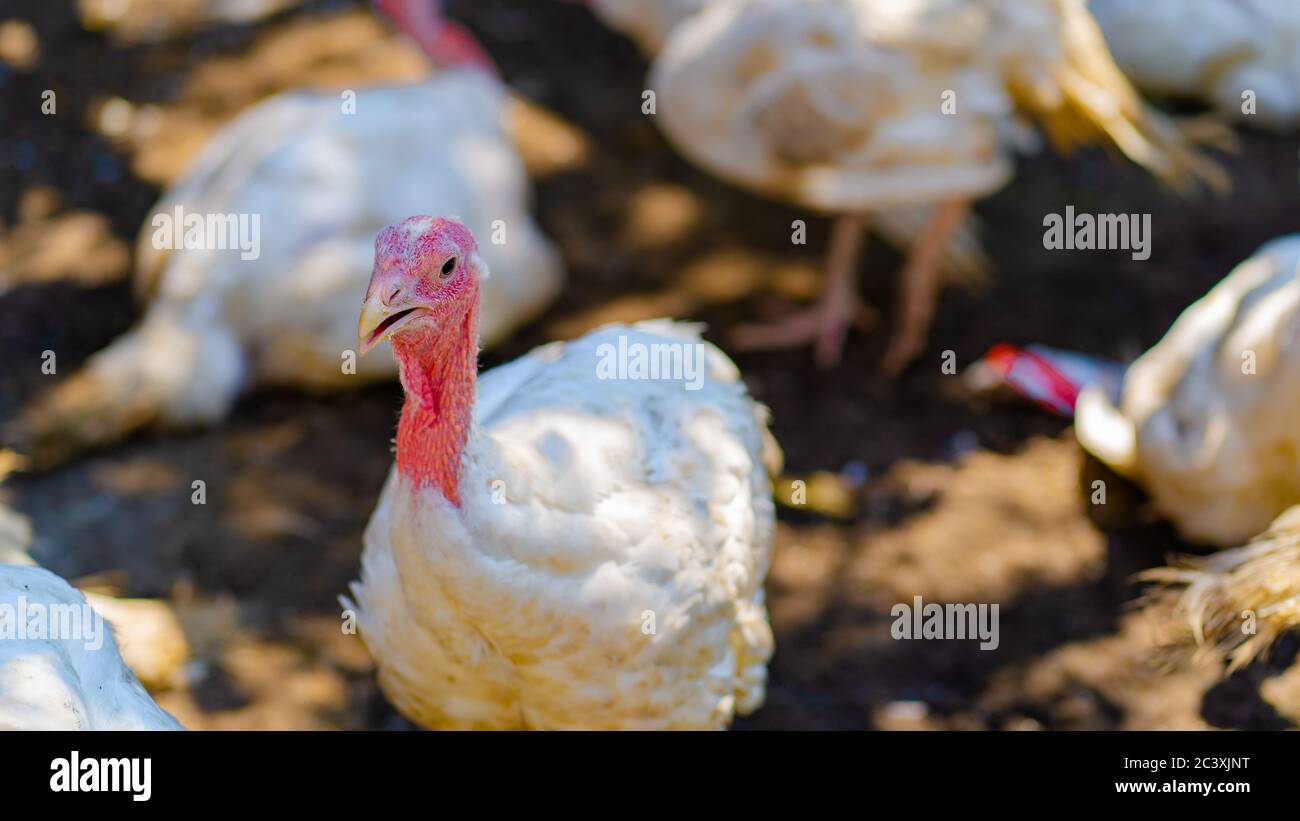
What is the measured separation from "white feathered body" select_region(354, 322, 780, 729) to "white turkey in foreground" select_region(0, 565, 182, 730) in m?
0.63

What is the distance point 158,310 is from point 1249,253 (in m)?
4.47

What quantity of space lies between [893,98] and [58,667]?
11.2ft

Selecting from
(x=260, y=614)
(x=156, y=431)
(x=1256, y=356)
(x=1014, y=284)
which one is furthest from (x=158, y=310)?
(x=1256, y=356)

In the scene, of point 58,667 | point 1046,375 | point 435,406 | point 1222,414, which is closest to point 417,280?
point 435,406

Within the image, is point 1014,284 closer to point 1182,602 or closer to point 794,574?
point 794,574

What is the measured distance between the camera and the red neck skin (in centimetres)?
284

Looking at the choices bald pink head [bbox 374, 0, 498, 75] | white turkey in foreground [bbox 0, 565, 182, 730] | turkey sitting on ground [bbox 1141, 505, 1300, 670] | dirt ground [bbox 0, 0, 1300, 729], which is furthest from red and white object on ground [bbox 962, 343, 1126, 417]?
white turkey in foreground [bbox 0, 565, 182, 730]

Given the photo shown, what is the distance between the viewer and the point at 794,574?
460 centimetres

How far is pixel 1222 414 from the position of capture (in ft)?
14.0

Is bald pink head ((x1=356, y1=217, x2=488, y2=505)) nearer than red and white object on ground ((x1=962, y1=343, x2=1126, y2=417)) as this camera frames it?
Yes

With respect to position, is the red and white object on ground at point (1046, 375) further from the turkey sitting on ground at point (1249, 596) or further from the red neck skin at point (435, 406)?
the red neck skin at point (435, 406)

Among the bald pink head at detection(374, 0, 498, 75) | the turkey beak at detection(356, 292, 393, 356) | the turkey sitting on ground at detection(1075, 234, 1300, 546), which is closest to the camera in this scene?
the turkey beak at detection(356, 292, 393, 356)

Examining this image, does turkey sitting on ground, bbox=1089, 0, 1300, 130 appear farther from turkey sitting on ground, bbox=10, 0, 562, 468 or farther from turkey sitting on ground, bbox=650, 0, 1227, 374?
turkey sitting on ground, bbox=10, 0, 562, 468

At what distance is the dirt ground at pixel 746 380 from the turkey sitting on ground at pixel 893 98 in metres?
0.65
